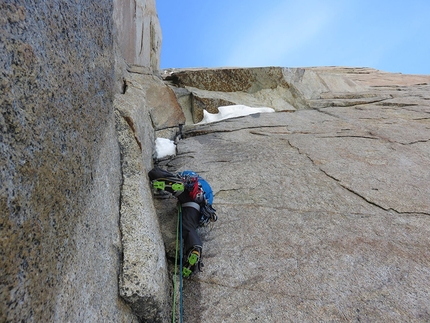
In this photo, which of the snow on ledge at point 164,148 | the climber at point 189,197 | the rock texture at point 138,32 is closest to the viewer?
the climber at point 189,197

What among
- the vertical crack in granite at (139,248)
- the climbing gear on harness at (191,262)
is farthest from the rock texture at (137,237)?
the climbing gear on harness at (191,262)

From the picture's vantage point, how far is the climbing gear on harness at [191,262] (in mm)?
2834

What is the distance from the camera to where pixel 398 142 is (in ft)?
17.9

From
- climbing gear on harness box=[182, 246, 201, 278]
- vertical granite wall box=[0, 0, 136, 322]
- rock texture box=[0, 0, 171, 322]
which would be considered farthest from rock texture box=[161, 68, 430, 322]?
vertical granite wall box=[0, 0, 136, 322]

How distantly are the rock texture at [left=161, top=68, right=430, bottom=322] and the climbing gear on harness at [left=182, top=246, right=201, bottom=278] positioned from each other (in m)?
0.10

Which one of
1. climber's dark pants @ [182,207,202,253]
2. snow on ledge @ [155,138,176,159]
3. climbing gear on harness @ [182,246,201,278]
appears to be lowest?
climbing gear on harness @ [182,246,201,278]

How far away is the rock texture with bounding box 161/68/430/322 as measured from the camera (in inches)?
102

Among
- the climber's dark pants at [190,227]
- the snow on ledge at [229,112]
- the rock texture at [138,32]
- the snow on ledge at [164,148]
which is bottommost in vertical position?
the climber's dark pants at [190,227]

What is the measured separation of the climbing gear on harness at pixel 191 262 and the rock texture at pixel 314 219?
0.10 meters

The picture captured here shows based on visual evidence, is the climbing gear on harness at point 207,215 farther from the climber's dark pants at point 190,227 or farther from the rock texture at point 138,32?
the rock texture at point 138,32

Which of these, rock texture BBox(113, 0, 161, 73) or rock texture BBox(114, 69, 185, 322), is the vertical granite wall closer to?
rock texture BBox(114, 69, 185, 322)

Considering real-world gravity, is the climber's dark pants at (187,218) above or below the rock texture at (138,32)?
below

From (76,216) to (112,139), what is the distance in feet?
3.85

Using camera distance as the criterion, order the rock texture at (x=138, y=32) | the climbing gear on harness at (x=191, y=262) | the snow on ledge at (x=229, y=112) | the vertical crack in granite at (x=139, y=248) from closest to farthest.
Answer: the vertical crack in granite at (x=139, y=248) < the climbing gear on harness at (x=191, y=262) < the rock texture at (x=138, y=32) < the snow on ledge at (x=229, y=112)
